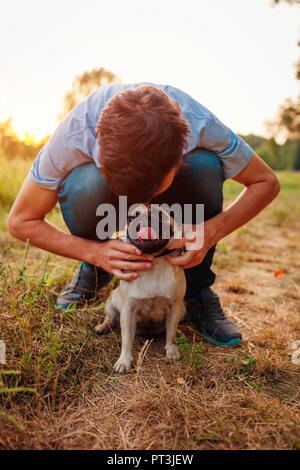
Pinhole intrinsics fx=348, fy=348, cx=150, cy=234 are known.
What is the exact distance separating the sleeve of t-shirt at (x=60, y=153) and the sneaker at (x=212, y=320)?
1.07m

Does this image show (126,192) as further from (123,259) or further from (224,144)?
(224,144)

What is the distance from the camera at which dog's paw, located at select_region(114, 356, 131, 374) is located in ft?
5.25

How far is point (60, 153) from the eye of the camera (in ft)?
5.61

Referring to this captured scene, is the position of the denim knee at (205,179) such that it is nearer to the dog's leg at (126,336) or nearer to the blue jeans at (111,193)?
the blue jeans at (111,193)

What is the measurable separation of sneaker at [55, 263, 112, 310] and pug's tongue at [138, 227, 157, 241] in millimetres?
647

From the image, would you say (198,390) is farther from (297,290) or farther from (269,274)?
(269,274)

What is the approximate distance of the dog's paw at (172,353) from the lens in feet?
5.60

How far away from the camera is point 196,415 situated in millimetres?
1278

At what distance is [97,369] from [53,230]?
0.73 m

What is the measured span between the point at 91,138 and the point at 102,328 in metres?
1.02

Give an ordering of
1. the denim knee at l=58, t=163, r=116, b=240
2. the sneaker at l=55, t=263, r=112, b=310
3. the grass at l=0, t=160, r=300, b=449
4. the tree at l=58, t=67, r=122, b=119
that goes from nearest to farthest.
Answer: the grass at l=0, t=160, r=300, b=449 < the denim knee at l=58, t=163, r=116, b=240 < the sneaker at l=55, t=263, r=112, b=310 < the tree at l=58, t=67, r=122, b=119

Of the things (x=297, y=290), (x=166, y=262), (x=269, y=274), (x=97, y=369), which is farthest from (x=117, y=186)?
(x=269, y=274)

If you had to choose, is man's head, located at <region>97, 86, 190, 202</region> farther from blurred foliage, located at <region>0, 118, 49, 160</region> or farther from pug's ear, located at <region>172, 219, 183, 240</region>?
blurred foliage, located at <region>0, 118, 49, 160</region>

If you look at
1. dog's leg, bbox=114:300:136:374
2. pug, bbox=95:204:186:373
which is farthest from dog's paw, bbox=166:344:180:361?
dog's leg, bbox=114:300:136:374
